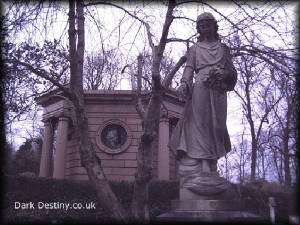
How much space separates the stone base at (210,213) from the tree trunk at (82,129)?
204cm

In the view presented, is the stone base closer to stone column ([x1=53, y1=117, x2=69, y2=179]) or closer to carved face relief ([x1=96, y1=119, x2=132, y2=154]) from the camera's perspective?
carved face relief ([x1=96, y1=119, x2=132, y2=154])

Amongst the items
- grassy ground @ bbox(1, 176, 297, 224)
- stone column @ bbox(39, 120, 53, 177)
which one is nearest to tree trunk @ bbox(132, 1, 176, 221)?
grassy ground @ bbox(1, 176, 297, 224)

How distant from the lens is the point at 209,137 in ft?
18.8

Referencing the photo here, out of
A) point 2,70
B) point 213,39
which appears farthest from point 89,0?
point 213,39

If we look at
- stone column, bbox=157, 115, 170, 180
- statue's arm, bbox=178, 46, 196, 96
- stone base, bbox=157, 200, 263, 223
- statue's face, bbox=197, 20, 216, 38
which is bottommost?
stone base, bbox=157, 200, 263, 223

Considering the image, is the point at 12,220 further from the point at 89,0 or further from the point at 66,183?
the point at 89,0

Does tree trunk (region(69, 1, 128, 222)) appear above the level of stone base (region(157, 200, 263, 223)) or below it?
above

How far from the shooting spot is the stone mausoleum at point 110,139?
17406mm

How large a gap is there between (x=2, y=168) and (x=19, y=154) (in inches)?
666

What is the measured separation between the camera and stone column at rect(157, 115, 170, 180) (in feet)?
57.3

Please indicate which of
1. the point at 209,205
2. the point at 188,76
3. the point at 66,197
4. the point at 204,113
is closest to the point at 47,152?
the point at 66,197

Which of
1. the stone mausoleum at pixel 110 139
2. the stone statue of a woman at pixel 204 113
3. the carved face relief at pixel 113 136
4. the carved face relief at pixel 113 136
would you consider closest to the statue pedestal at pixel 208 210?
the stone statue of a woman at pixel 204 113

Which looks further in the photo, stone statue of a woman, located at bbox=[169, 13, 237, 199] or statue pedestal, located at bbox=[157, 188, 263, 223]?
stone statue of a woman, located at bbox=[169, 13, 237, 199]

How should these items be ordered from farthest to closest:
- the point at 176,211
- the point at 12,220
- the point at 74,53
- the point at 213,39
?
the point at 12,220 → the point at 74,53 → the point at 213,39 → the point at 176,211
